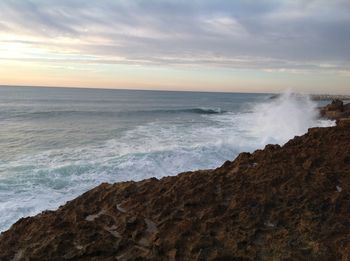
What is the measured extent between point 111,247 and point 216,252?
58.3 inches

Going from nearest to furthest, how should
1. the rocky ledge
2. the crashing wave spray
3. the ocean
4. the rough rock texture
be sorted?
the rocky ledge → the ocean → the crashing wave spray → the rough rock texture

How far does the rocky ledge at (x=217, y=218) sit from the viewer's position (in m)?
5.74

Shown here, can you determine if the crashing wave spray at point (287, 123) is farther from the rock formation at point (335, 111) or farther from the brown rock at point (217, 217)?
the brown rock at point (217, 217)

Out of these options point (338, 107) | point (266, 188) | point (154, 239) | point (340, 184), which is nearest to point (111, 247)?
point (154, 239)

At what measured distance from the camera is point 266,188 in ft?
23.5

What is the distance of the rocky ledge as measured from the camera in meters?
5.74

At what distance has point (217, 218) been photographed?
641cm

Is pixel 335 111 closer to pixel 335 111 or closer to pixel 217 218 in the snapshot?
pixel 335 111

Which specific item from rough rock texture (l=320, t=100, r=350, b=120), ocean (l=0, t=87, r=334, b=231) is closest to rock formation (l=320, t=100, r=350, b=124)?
rough rock texture (l=320, t=100, r=350, b=120)

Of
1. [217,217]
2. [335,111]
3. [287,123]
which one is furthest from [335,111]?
[217,217]

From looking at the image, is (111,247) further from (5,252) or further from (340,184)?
(340,184)

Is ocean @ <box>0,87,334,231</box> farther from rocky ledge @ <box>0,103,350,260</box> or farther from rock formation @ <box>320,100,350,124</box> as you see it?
rock formation @ <box>320,100,350,124</box>

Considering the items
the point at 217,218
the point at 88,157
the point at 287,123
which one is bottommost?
the point at 88,157

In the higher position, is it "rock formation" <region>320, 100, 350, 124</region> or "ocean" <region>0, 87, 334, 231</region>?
"rock formation" <region>320, 100, 350, 124</region>
